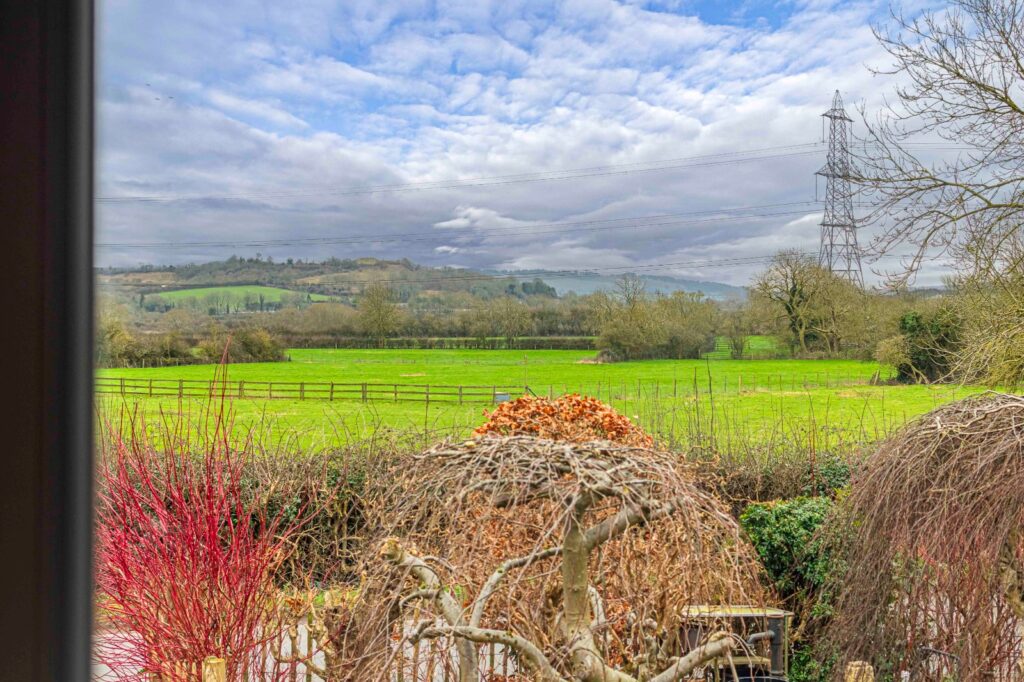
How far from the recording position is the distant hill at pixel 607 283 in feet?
15.7

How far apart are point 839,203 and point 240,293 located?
12.1ft

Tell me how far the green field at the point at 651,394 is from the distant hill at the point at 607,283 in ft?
1.50

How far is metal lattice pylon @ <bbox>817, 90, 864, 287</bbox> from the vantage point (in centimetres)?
445

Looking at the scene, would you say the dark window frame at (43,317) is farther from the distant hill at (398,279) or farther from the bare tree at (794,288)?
the bare tree at (794,288)

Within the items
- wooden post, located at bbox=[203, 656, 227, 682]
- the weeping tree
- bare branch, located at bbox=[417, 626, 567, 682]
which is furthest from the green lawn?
bare branch, located at bbox=[417, 626, 567, 682]

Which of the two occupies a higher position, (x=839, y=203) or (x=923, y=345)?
(x=839, y=203)

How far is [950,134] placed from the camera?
4.16 meters

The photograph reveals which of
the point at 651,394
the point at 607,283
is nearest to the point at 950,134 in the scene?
the point at 607,283

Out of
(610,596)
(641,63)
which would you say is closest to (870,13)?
(641,63)

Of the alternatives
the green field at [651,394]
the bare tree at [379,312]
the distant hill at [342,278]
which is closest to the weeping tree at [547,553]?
the distant hill at [342,278]

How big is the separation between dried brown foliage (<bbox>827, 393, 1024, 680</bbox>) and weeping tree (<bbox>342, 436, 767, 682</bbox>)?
48cm

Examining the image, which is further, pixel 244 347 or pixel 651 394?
pixel 651 394

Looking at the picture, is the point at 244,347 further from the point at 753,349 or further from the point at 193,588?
the point at 753,349

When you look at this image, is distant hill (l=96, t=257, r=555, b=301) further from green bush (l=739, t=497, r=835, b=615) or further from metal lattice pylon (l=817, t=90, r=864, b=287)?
green bush (l=739, t=497, r=835, b=615)
